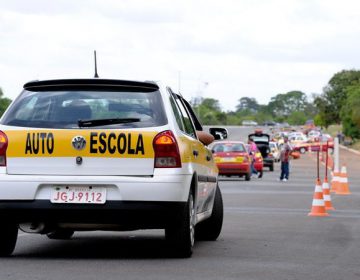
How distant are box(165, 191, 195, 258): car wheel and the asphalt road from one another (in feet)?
0.36

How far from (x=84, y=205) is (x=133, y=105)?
1.13 meters

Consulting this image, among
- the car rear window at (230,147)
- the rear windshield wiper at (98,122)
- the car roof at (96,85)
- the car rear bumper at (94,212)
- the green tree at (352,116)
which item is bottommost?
the green tree at (352,116)

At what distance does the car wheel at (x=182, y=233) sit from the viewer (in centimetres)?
1109

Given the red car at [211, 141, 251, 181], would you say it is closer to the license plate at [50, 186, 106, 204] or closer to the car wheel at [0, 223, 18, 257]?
the car wheel at [0, 223, 18, 257]

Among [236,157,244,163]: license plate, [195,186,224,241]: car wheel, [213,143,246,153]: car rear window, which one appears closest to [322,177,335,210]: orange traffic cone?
[195,186,224,241]: car wheel

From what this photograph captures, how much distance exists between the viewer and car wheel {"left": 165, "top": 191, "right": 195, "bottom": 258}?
437 inches

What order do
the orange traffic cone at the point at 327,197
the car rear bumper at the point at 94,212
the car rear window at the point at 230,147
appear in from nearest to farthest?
the car rear bumper at the point at 94,212
the orange traffic cone at the point at 327,197
the car rear window at the point at 230,147

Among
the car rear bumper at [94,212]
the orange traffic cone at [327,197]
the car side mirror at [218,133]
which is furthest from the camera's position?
the orange traffic cone at [327,197]

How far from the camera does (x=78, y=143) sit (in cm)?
1084

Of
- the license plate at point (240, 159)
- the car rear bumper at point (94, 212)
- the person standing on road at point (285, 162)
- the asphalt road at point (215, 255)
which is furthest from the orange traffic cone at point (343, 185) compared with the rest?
the car rear bumper at point (94, 212)

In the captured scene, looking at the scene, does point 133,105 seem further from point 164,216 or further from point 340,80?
point 340,80

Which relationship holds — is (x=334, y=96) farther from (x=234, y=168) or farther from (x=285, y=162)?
(x=234, y=168)

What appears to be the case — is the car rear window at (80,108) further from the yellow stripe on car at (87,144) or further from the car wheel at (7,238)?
the car wheel at (7,238)

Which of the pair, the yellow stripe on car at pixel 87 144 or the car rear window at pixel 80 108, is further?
the car rear window at pixel 80 108
